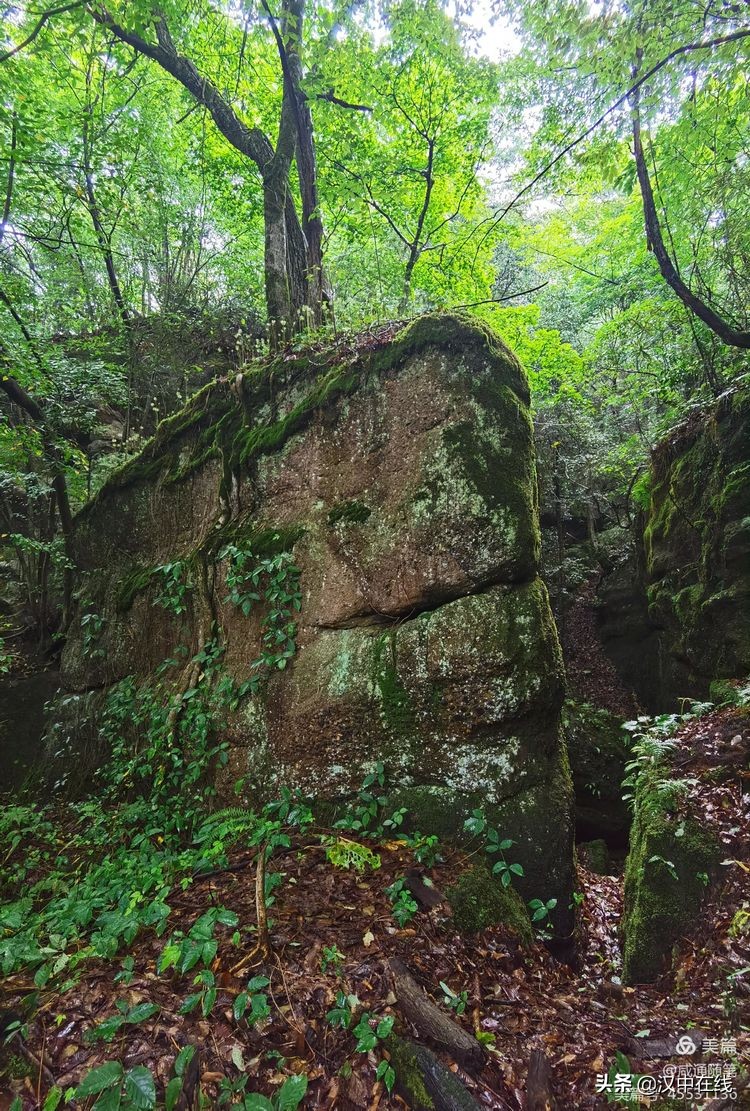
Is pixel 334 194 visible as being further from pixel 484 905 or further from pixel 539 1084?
pixel 539 1084

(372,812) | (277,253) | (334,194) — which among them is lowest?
(372,812)

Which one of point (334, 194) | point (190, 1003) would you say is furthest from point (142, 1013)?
point (334, 194)

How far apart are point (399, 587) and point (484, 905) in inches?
96.2

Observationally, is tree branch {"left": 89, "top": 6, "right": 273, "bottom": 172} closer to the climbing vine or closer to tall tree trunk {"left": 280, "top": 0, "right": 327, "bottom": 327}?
tall tree trunk {"left": 280, "top": 0, "right": 327, "bottom": 327}

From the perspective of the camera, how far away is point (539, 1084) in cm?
230

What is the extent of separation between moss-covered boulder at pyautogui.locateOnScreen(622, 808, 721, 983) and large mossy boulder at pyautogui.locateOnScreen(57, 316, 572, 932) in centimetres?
54

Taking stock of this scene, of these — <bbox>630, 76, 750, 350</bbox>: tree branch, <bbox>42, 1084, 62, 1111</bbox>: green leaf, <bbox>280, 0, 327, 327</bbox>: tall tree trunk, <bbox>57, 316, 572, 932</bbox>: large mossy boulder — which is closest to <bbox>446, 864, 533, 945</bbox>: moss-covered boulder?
<bbox>57, 316, 572, 932</bbox>: large mossy boulder

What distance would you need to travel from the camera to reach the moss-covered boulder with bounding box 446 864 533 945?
11.2 feet

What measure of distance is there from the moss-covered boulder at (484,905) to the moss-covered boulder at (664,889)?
70 centimetres

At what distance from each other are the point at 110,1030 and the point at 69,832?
354 cm

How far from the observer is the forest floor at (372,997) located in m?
2.25

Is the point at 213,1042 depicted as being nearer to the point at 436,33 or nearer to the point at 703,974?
the point at 703,974

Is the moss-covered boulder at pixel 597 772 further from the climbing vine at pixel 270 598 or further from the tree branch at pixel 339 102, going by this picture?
the tree branch at pixel 339 102

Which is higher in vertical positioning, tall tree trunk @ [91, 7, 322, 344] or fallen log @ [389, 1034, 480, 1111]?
tall tree trunk @ [91, 7, 322, 344]
